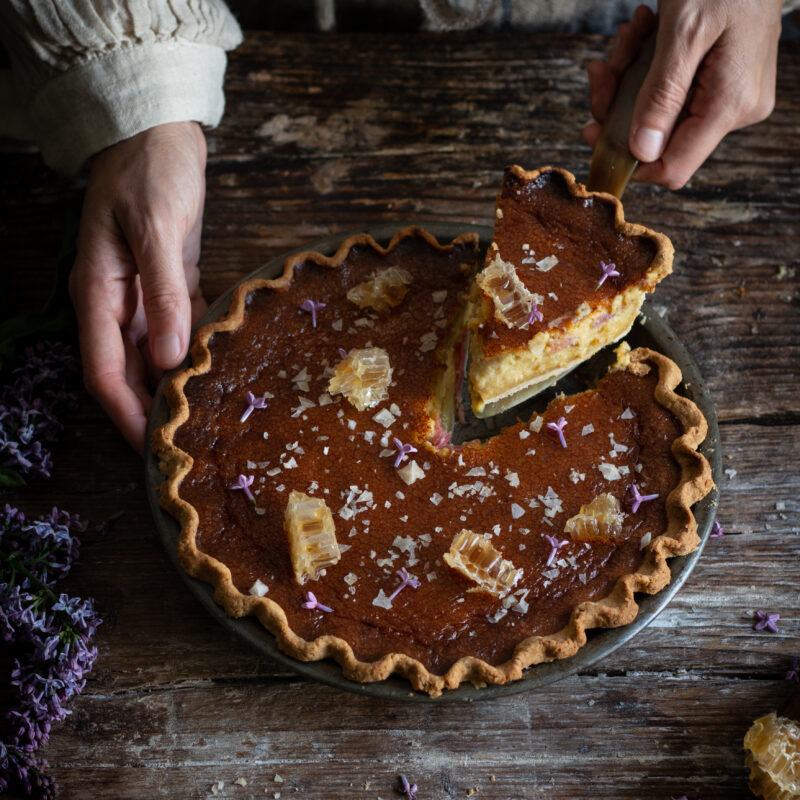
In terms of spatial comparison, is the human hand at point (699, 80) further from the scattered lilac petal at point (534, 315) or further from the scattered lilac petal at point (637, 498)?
the scattered lilac petal at point (637, 498)

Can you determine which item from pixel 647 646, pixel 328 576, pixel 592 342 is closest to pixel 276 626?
pixel 328 576

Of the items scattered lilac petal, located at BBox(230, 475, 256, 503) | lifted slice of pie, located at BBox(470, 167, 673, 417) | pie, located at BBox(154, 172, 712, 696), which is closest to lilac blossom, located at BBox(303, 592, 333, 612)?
pie, located at BBox(154, 172, 712, 696)

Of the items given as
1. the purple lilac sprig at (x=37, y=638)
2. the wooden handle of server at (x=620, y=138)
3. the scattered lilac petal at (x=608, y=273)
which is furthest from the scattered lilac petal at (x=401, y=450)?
the wooden handle of server at (x=620, y=138)

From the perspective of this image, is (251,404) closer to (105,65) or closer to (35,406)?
(35,406)

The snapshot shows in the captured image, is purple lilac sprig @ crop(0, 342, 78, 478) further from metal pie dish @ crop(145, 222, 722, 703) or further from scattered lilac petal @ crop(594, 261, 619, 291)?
scattered lilac petal @ crop(594, 261, 619, 291)

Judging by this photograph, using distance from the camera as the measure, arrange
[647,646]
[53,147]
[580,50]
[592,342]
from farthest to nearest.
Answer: [580,50]
[53,147]
[592,342]
[647,646]

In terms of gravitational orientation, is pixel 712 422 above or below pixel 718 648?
above

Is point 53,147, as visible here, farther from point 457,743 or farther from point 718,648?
point 718,648
